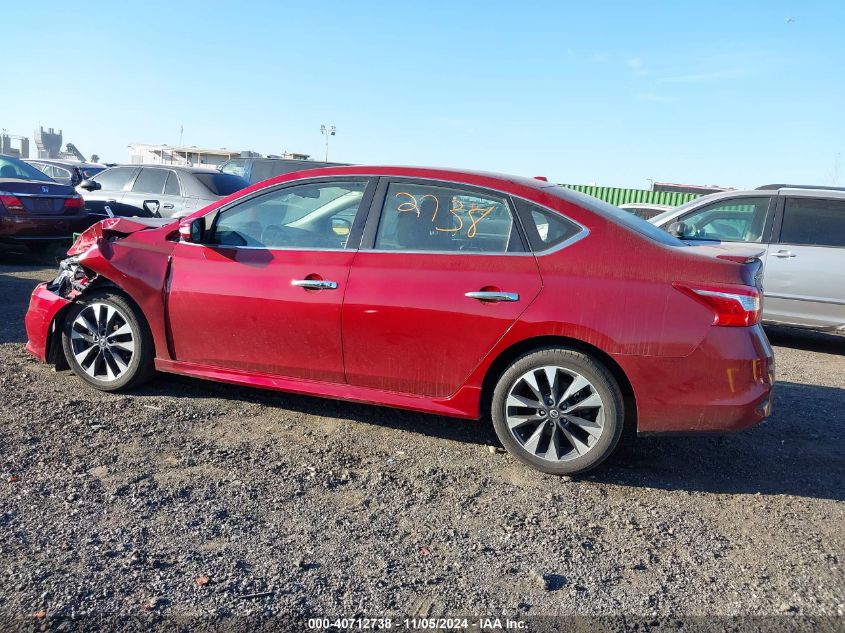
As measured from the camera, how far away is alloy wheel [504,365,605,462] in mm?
3779

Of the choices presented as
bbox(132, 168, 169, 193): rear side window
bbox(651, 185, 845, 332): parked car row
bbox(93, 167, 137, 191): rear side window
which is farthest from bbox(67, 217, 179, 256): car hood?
bbox(93, 167, 137, 191): rear side window

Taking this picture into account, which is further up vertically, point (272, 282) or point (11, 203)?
point (11, 203)

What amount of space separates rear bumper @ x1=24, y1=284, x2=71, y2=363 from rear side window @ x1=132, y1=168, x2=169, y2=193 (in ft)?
22.4

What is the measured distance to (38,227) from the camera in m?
10.1

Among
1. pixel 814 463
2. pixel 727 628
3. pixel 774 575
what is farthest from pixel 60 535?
pixel 814 463

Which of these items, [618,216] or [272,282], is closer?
[618,216]

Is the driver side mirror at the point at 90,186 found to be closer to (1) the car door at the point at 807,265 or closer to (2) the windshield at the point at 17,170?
(2) the windshield at the point at 17,170

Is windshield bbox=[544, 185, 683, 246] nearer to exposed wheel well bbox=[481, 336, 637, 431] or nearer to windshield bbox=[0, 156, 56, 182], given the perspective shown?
exposed wheel well bbox=[481, 336, 637, 431]

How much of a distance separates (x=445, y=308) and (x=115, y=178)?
1011cm

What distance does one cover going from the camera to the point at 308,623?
2.53 m

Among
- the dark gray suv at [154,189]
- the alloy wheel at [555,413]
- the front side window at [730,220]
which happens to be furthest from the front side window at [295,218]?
the dark gray suv at [154,189]

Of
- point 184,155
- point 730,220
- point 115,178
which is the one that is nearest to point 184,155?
point 184,155

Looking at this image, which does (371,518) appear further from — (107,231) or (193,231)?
(107,231)

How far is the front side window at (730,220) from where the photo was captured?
786 centimetres
